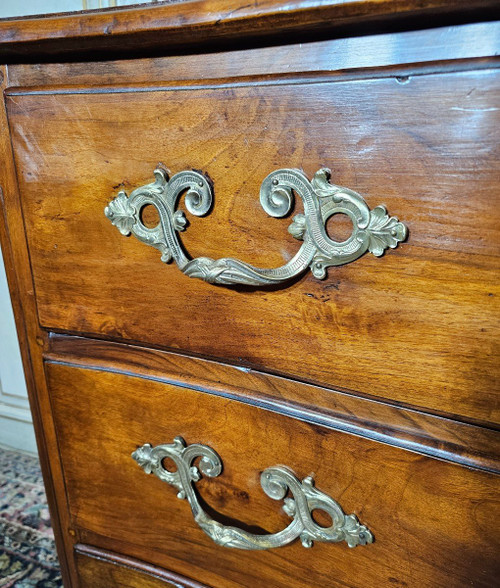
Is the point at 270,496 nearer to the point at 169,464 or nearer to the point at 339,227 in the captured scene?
the point at 169,464

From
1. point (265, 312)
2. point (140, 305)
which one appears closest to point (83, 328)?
point (140, 305)

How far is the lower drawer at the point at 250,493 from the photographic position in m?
0.35

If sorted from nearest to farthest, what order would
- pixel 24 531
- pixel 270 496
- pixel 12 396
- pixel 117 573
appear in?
pixel 270 496, pixel 117 573, pixel 24 531, pixel 12 396

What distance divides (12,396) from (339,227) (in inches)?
41.4

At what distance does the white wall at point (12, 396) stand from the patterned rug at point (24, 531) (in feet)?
0.16

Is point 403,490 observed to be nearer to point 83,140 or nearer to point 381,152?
point 381,152

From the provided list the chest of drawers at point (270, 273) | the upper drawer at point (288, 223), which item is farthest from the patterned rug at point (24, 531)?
the upper drawer at point (288, 223)

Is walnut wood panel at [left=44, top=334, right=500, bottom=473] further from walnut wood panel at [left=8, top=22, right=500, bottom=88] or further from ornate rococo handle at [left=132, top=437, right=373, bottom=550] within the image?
walnut wood panel at [left=8, top=22, right=500, bottom=88]

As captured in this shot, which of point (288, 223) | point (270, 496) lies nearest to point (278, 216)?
point (288, 223)

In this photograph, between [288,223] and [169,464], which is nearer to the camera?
[288,223]

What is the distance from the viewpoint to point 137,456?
1.53 ft

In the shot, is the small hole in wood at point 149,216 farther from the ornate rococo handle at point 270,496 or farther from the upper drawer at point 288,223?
the ornate rococo handle at point 270,496

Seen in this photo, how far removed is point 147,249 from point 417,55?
0.22 metres

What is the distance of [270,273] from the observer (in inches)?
13.7
